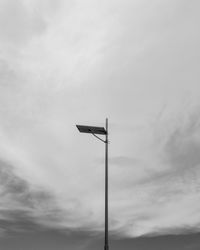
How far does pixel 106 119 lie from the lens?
33.0 m

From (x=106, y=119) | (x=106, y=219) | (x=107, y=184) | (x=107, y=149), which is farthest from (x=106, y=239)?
(x=106, y=119)

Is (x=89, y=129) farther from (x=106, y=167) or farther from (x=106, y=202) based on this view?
(x=106, y=202)

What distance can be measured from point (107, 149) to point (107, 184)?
2395 millimetres

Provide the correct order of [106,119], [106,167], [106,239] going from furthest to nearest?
[106,119] → [106,167] → [106,239]

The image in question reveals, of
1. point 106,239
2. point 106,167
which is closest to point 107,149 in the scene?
point 106,167

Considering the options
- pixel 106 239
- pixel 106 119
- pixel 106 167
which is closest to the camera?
pixel 106 239

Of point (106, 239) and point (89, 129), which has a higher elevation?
point (89, 129)

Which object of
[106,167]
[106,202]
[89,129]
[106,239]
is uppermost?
[89,129]

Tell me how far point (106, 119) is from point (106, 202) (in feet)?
20.3

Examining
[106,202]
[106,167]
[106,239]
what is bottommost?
[106,239]

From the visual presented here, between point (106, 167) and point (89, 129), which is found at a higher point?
point (89, 129)

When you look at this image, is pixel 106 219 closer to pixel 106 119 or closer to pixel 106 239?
pixel 106 239

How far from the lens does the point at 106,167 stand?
3078 cm

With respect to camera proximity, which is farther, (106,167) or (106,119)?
(106,119)
